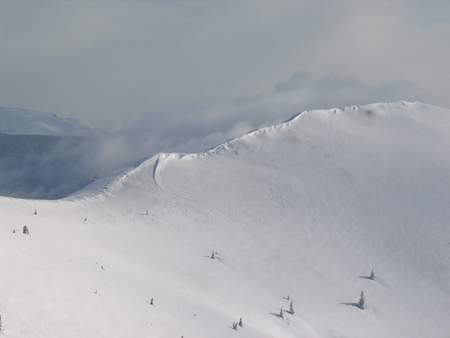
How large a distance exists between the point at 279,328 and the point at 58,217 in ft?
64.3

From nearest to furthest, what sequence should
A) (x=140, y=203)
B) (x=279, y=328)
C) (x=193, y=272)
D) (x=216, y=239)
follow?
(x=279, y=328) → (x=193, y=272) → (x=216, y=239) → (x=140, y=203)

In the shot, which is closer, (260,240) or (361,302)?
(361,302)

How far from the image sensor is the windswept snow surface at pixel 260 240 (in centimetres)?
3659

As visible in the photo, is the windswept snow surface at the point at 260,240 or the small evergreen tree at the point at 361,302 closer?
the windswept snow surface at the point at 260,240

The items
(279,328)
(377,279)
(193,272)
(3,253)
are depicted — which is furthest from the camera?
(377,279)

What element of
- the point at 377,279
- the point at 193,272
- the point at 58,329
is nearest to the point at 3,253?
the point at 58,329

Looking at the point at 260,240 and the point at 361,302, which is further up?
the point at 260,240

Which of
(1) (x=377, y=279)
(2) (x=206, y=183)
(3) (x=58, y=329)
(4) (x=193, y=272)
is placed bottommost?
(3) (x=58, y=329)

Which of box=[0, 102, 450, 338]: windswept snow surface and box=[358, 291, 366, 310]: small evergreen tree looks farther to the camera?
box=[358, 291, 366, 310]: small evergreen tree

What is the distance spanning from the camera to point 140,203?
60.3 metres

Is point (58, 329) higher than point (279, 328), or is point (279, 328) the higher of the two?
point (279, 328)

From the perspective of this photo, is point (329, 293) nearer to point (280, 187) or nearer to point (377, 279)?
point (377, 279)

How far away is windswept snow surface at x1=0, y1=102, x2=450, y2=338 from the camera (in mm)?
36594

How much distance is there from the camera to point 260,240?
55281 mm
